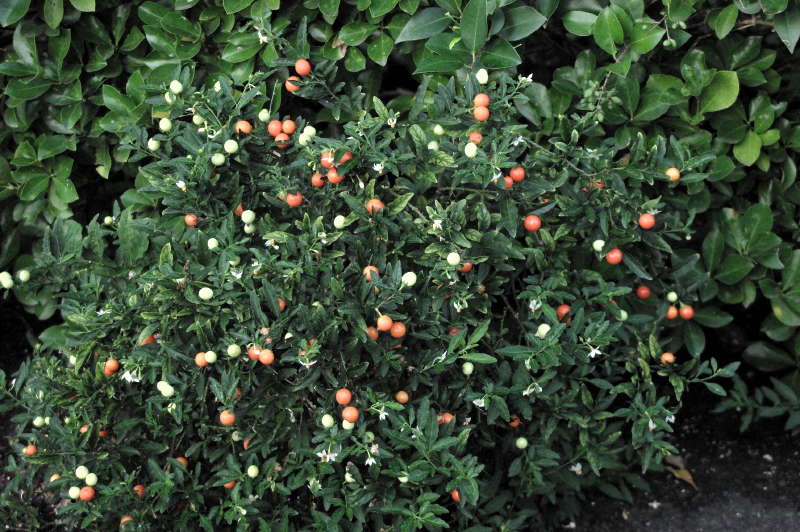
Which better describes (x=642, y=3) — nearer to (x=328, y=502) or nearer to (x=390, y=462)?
(x=390, y=462)

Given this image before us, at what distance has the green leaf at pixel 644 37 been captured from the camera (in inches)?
88.4

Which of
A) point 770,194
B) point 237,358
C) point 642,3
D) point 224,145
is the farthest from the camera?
point 770,194

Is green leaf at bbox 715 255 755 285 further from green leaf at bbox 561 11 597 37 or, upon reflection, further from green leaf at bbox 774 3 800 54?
green leaf at bbox 561 11 597 37

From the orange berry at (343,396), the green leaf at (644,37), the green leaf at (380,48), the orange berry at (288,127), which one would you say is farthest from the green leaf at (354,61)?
the orange berry at (343,396)

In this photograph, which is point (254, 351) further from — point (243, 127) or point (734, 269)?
point (734, 269)

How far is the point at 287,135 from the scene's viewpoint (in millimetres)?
2182

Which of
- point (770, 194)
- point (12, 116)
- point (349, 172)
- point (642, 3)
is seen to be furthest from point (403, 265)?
point (12, 116)

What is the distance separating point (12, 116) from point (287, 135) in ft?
3.53

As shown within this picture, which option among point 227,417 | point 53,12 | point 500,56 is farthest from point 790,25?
point 53,12

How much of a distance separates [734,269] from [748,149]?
1.20 feet

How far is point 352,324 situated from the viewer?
6.07 feet

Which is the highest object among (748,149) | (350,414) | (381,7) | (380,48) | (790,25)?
(790,25)

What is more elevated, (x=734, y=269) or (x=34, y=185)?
(x=734, y=269)

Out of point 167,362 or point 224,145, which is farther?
point 224,145
